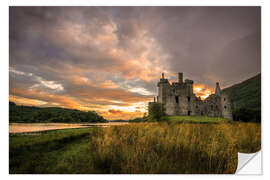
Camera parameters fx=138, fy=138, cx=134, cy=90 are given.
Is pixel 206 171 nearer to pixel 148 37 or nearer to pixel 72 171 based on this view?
pixel 72 171

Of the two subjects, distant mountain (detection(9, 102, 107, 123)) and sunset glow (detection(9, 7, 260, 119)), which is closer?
distant mountain (detection(9, 102, 107, 123))

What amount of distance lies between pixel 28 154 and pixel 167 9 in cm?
477

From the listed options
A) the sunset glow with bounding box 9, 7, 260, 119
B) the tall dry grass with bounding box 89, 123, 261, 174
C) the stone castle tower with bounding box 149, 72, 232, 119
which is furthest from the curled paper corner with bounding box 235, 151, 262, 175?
the stone castle tower with bounding box 149, 72, 232, 119

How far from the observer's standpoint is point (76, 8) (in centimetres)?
382

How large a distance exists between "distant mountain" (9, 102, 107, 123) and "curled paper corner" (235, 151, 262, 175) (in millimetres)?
3543

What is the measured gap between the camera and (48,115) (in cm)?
390

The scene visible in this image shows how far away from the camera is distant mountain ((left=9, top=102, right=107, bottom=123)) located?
3.34m

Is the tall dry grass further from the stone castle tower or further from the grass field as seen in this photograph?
the stone castle tower

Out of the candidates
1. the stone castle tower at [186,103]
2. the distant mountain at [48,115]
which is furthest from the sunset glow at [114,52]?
the stone castle tower at [186,103]

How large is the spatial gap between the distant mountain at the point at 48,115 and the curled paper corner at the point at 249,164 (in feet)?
11.6

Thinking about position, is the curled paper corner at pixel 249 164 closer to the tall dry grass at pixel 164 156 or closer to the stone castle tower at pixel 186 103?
the tall dry grass at pixel 164 156
